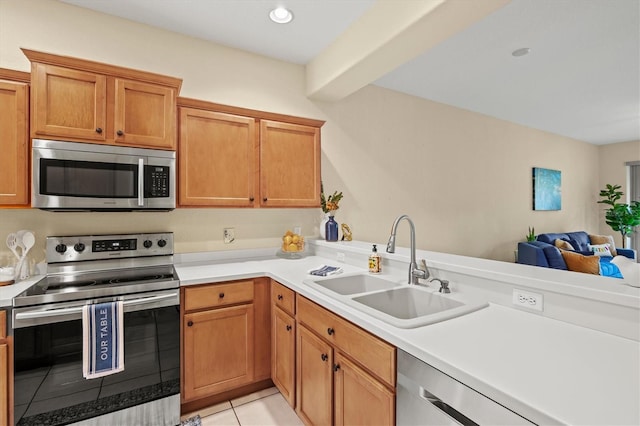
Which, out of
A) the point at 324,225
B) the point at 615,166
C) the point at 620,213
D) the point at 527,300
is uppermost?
the point at 615,166

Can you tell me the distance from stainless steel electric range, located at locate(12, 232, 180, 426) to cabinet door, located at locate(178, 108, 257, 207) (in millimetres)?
626

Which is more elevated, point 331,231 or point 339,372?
point 331,231

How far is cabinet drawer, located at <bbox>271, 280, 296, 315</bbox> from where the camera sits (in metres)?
1.86

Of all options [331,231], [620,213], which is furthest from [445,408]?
[620,213]

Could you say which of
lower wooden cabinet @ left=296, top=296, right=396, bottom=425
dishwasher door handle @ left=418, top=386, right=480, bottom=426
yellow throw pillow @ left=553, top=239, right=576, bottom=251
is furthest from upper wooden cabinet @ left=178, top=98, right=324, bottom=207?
yellow throw pillow @ left=553, top=239, right=576, bottom=251

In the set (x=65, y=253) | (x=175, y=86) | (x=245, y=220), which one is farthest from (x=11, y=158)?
(x=245, y=220)

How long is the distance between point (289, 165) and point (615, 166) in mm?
7088

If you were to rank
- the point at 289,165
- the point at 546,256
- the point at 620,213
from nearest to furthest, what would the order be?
the point at 289,165 → the point at 546,256 → the point at 620,213

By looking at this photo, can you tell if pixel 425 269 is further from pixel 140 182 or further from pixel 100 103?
pixel 100 103

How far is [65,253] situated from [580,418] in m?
2.62

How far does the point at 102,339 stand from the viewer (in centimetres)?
164

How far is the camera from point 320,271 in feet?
6.71

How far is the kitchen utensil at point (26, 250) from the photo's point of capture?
1.89 meters

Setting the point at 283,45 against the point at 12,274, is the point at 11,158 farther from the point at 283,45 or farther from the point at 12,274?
the point at 283,45
